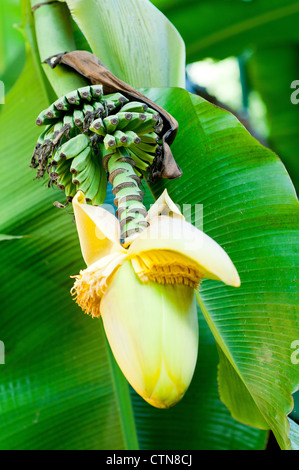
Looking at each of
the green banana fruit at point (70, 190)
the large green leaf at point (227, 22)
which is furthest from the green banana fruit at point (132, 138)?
the large green leaf at point (227, 22)

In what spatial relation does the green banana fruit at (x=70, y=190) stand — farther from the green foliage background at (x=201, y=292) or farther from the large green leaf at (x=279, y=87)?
the large green leaf at (x=279, y=87)

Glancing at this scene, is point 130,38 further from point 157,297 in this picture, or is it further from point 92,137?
point 157,297

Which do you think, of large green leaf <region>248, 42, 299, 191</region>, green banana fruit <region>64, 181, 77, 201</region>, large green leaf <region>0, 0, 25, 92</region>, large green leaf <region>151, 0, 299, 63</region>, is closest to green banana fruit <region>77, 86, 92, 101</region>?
green banana fruit <region>64, 181, 77, 201</region>

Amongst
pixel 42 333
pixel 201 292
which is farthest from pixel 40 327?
pixel 201 292

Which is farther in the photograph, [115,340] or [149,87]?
[149,87]

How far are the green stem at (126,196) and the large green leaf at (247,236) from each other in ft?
0.55

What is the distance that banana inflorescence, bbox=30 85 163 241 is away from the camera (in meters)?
0.52

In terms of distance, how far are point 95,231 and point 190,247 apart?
118 mm

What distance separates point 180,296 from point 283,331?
21 centimetres

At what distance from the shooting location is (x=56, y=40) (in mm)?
683

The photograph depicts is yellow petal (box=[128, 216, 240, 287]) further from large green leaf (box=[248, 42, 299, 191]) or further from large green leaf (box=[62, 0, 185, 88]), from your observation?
large green leaf (box=[248, 42, 299, 191])

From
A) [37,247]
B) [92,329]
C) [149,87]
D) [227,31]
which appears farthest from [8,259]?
[227,31]

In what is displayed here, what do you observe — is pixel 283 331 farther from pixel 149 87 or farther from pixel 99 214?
pixel 149 87

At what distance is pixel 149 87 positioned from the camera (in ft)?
2.31
